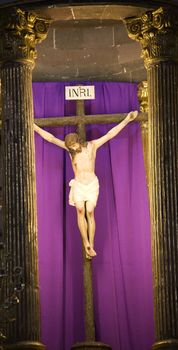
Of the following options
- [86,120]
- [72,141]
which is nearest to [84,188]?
[72,141]

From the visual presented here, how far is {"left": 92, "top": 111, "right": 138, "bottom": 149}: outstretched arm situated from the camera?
24.0 m

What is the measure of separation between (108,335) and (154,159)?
3101 mm

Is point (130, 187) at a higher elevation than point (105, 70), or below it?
below

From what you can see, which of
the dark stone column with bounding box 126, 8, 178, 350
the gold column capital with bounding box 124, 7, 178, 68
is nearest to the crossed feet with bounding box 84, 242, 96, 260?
the dark stone column with bounding box 126, 8, 178, 350

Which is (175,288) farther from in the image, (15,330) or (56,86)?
(56,86)

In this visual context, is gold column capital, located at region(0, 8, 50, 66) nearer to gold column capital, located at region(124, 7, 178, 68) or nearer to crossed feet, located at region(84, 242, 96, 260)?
gold column capital, located at region(124, 7, 178, 68)

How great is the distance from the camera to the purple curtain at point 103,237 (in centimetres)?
2403

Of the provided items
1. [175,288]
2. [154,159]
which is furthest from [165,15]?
[175,288]

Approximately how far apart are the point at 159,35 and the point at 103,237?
11.0ft

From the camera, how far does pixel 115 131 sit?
24094 mm

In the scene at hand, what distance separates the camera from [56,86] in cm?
2488

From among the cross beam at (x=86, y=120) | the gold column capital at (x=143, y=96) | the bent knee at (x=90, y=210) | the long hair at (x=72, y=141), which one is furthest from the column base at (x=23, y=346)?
the gold column capital at (x=143, y=96)

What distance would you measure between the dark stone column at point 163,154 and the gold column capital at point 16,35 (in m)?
1.33

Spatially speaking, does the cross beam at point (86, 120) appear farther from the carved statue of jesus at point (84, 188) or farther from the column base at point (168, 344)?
the column base at point (168, 344)
